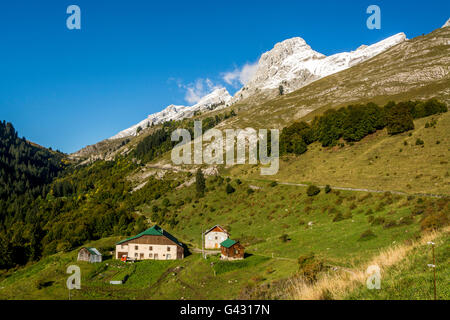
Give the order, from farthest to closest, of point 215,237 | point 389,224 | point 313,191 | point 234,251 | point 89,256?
point 215,237 < point 89,256 < point 313,191 < point 234,251 < point 389,224

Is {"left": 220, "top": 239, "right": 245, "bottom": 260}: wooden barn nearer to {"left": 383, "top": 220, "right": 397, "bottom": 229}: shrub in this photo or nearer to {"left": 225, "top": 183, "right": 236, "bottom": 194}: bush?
{"left": 383, "top": 220, "right": 397, "bottom": 229}: shrub

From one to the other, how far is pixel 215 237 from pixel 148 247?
17.6 m

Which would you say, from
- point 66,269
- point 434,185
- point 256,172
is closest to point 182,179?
point 256,172

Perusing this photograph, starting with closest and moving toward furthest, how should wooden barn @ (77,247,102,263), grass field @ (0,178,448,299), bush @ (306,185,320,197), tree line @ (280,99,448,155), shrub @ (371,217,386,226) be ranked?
grass field @ (0,178,448,299), shrub @ (371,217,386,226), bush @ (306,185,320,197), wooden barn @ (77,247,102,263), tree line @ (280,99,448,155)

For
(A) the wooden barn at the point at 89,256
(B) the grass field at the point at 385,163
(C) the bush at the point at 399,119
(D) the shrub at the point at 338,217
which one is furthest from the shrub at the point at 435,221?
(A) the wooden barn at the point at 89,256

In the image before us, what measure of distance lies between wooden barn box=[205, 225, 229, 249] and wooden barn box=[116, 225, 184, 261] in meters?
6.89

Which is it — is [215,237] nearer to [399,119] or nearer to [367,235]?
[367,235]

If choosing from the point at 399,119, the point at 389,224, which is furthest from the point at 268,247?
the point at 399,119

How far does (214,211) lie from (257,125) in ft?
345

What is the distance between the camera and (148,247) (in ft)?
221

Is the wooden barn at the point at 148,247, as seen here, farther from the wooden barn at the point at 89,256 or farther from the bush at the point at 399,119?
the bush at the point at 399,119

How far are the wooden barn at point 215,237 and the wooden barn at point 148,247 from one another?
689 cm

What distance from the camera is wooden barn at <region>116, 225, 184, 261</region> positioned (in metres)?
65.9

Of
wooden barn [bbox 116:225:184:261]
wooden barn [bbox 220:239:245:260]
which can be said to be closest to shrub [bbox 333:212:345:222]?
wooden barn [bbox 220:239:245:260]
